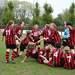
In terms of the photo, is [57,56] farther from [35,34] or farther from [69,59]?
[35,34]

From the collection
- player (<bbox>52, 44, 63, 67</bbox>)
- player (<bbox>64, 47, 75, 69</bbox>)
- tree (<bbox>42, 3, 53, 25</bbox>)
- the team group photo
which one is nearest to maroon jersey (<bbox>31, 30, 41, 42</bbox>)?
the team group photo

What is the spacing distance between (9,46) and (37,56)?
1.37 metres

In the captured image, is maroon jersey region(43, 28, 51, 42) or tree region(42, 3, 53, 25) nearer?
maroon jersey region(43, 28, 51, 42)

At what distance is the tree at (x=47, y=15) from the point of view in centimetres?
4753

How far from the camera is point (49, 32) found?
13188 mm

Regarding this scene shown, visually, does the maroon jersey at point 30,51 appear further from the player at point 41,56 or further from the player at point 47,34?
the player at point 47,34

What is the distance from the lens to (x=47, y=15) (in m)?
47.9

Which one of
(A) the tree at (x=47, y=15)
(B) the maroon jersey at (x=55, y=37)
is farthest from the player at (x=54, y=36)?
(A) the tree at (x=47, y=15)

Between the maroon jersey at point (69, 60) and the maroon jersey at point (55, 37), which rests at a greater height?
the maroon jersey at point (55, 37)

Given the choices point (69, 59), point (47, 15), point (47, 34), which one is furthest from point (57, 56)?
point (47, 15)

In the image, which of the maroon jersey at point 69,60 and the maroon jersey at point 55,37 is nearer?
the maroon jersey at point 69,60

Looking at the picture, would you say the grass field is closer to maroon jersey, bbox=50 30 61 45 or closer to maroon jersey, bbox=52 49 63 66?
maroon jersey, bbox=52 49 63 66

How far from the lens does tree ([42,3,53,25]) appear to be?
156 ft

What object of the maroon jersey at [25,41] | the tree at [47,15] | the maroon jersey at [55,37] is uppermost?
the maroon jersey at [55,37]
